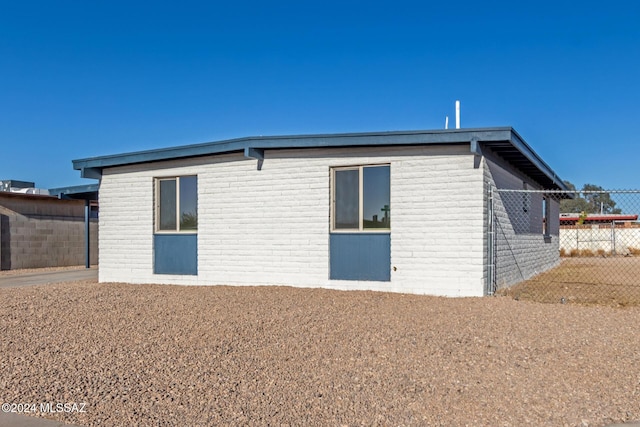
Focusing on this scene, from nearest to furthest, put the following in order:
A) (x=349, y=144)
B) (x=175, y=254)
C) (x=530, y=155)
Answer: (x=349, y=144)
(x=530, y=155)
(x=175, y=254)

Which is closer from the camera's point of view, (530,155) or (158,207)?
(530,155)

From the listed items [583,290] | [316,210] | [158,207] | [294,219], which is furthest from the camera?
[158,207]

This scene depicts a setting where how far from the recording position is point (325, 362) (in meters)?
5.23

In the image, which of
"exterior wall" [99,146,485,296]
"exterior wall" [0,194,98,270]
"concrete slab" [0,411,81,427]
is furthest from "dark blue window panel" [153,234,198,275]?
"exterior wall" [0,194,98,270]

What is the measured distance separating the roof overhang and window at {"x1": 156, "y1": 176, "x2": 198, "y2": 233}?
600 mm

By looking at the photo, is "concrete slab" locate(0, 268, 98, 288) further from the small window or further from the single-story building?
the small window

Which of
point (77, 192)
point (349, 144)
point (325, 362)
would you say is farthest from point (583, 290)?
point (77, 192)

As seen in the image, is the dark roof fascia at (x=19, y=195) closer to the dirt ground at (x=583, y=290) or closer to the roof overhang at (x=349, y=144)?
the roof overhang at (x=349, y=144)

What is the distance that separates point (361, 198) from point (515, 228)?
4.11 meters

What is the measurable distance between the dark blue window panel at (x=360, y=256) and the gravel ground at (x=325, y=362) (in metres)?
1.73

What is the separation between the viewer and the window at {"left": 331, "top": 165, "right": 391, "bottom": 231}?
10.1 meters

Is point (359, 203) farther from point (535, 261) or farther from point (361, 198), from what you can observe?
point (535, 261)

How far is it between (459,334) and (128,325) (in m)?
4.21

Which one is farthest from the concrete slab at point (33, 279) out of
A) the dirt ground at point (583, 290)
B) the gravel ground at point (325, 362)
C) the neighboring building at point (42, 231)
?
the dirt ground at point (583, 290)
